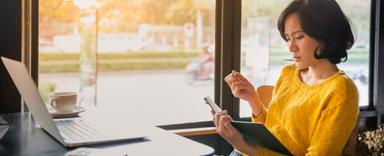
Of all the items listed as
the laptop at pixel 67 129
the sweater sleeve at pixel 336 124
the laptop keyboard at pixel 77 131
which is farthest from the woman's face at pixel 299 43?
the laptop keyboard at pixel 77 131

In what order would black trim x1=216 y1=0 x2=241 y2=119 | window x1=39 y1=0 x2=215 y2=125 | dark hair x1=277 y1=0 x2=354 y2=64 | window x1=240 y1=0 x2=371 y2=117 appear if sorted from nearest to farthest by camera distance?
dark hair x1=277 y1=0 x2=354 y2=64, window x1=39 y1=0 x2=215 y2=125, black trim x1=216 y1=0 x2=241 y2=119, window x1=240 y1=0 x2=371 y2=117

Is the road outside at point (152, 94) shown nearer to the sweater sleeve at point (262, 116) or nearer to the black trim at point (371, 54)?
the black trim at point (371, 54)

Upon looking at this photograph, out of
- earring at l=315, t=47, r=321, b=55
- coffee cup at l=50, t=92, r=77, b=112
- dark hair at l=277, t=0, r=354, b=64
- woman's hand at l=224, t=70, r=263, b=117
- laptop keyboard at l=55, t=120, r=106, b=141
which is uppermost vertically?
dark hair at l=277, t=0, r=354, b=64

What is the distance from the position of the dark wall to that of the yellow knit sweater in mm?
1216

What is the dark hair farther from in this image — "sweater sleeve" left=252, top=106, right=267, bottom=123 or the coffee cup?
the coffee cup

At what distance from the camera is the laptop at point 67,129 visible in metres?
1.22

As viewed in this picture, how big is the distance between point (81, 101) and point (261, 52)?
44.0 inches

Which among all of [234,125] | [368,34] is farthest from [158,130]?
[368,34]

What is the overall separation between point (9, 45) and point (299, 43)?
1.38 m

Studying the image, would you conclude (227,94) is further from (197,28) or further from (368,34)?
(368,34)

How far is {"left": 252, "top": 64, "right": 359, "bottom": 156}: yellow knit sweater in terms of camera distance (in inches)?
50.6

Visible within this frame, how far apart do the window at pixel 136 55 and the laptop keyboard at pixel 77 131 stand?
2.85 ft

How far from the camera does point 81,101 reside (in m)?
2.48

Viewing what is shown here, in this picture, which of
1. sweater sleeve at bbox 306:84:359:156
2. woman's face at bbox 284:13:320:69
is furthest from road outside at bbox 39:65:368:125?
sweater sleeve at bbox 306:84:359:156
